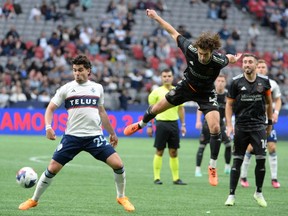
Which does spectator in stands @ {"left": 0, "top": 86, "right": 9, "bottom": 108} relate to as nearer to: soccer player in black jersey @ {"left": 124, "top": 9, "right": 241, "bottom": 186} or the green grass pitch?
the green grass pitch

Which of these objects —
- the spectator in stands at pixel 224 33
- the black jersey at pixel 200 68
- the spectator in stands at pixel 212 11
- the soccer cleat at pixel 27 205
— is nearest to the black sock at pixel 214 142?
the black jersey at pixel 200 68

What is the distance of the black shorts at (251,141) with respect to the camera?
1273cm

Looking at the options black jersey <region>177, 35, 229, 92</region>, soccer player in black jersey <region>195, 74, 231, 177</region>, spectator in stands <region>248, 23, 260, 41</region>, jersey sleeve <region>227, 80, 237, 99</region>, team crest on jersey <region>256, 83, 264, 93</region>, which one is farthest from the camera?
spectator in stands <region>248, 23, 260, 41</region>

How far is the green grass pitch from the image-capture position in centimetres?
1188

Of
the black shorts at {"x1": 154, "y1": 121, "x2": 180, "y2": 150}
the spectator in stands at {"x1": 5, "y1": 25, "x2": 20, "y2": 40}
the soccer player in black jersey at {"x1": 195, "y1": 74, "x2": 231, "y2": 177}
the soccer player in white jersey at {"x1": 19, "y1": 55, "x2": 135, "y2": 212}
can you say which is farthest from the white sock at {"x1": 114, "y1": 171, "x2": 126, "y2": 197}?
the spectator in stands at {"x1": 5, "y1": 25, "x2": 20, "y2": 40}

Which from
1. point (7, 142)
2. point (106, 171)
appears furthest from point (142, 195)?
point (7, 142)

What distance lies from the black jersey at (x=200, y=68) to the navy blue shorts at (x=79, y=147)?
1.87 m

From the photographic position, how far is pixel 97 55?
36.0m

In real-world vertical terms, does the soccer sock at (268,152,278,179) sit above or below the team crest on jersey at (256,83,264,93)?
below

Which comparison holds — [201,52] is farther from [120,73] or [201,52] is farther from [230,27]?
[230,27]

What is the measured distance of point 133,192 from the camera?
47.8ft

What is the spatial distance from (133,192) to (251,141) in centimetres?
267

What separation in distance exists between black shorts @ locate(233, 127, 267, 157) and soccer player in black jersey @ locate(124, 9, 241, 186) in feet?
1.16

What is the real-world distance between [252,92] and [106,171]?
22.2ft
